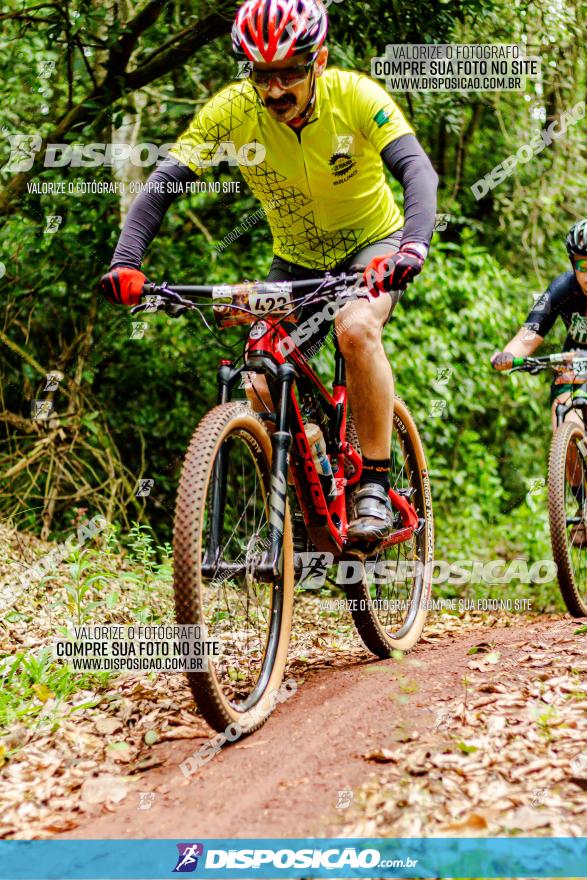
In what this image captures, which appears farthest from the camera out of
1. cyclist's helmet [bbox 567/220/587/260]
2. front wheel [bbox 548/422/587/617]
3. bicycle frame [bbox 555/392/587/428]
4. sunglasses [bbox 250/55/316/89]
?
bicycle frame [bbox 555/392/587/428]

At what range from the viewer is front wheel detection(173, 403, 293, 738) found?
8.92 ft

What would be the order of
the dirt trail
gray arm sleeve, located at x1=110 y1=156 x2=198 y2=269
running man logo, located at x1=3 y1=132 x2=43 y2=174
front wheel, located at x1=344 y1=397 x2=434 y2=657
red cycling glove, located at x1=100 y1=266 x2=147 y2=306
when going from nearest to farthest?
the dirt trail, red cycling glove, located at x1=100 y1=266 x2=147 y2=306, gray arm sleeve, located at x1=110 y1=156 x2=198 y2=269, front wheel, located at x1=344 y1=397 x2=434 y2=657, running man logo, located at x1=3 y1=132 x2=43 y2=174

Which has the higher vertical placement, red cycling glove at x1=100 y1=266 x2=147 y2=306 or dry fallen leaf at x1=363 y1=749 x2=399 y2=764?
red cycling glove at x1=100 y1=266 x2=147 y2=306

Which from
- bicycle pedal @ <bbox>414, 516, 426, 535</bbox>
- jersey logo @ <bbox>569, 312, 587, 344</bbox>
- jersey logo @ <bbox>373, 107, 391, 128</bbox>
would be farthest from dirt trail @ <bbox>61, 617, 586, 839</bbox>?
jersey logo @ <bbox>569, 312, 587, 344</bbox>

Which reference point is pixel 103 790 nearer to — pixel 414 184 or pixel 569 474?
pixel 414 184

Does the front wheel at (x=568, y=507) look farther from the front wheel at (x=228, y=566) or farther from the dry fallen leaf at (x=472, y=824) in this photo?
the dry fallen leaf at (x=472, y=824)

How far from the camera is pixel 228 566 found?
297 centimetres

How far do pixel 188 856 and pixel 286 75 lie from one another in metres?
2.59

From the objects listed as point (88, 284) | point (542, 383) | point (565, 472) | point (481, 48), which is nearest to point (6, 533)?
point (88, 284)

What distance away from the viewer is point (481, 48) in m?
7.13

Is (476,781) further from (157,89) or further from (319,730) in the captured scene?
(157,89)

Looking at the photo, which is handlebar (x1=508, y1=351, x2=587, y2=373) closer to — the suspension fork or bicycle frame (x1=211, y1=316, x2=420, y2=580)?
bicycle frame (x1=211, y1=316, x2=420, y2=580)

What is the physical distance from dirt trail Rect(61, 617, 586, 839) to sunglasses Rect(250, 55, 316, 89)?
2.30 m

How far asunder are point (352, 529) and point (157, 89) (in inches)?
217
